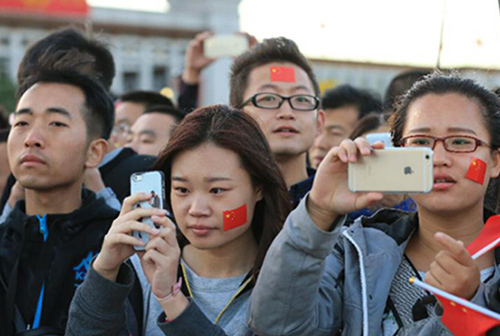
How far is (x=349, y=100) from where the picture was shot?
535cm

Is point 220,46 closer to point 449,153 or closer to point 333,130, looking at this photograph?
point 333,130

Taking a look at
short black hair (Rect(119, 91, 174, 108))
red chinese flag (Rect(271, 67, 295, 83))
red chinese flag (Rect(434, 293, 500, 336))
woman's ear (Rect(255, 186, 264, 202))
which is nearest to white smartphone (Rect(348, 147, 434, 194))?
red chinese flag (Rect(434, 293, 500, 336))

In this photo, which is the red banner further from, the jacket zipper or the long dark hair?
the jacket zipper

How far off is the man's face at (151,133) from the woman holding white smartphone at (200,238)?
2125 millimetres

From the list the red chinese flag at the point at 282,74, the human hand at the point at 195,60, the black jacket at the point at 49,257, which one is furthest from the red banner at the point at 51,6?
the black jacket at the point at 49,257

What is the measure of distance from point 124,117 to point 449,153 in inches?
147

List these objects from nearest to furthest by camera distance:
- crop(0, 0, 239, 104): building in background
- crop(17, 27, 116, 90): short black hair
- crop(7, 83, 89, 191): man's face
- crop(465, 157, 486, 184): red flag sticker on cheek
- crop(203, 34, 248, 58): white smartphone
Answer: crop(465, 157, 486, 184): red flag sticker on cheek < crop(7, 83, 89, 191): man's face < crop(17, 27, 116, 90): short black hair < crop(203, 34, 248, 58): white smartphone < crop(0, 0, 239, 104): building in background

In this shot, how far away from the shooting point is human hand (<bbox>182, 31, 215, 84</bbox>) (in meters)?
5.19

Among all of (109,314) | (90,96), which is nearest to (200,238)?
(109,314)

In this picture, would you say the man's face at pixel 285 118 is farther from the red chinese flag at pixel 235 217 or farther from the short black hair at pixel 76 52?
the red chinese flag at pixel 235 217

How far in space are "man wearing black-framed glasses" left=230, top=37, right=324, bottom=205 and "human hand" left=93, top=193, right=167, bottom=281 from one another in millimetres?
1223

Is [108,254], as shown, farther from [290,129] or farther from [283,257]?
[290,129]

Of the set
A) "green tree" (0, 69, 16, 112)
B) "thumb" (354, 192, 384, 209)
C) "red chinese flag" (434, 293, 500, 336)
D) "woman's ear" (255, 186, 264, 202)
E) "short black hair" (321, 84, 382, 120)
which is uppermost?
"green tree" (0, 69, 16, 112)

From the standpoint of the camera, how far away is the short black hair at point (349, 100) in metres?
5.33
